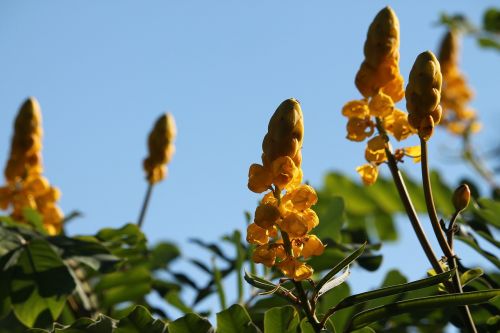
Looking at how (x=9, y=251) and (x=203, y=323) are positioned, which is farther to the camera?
(x=9, y=251)

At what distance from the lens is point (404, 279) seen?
1.79 metres

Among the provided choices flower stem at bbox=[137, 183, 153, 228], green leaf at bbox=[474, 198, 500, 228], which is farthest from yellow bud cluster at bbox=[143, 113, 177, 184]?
green leaf at bbox=[474, 198, 500, 228]

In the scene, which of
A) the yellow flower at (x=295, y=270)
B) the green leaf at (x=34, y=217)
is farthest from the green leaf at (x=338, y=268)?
the green leaf at (x=34, y=217)

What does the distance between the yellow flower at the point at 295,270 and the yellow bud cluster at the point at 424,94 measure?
29cm

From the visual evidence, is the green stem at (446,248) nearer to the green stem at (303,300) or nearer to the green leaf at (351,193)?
the green stem at (303,300)

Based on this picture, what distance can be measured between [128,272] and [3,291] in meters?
0.50

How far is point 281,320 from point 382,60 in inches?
19.1

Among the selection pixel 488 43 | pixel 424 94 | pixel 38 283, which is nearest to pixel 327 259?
pixel 38 283

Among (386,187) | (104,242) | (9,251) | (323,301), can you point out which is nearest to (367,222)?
(386,187)

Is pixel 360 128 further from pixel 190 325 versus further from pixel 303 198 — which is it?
pixel 190 325

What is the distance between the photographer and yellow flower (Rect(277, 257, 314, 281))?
1.03 m

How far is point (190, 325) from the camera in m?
1.20

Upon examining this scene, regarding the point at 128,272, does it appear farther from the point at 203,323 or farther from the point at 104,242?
the point at 203,323

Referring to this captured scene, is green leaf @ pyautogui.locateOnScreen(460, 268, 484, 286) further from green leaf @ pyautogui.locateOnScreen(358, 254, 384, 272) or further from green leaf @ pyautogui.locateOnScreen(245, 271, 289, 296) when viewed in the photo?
green leaf @ pyautogui.locateOnScreen(358, 254, 384, 272)
